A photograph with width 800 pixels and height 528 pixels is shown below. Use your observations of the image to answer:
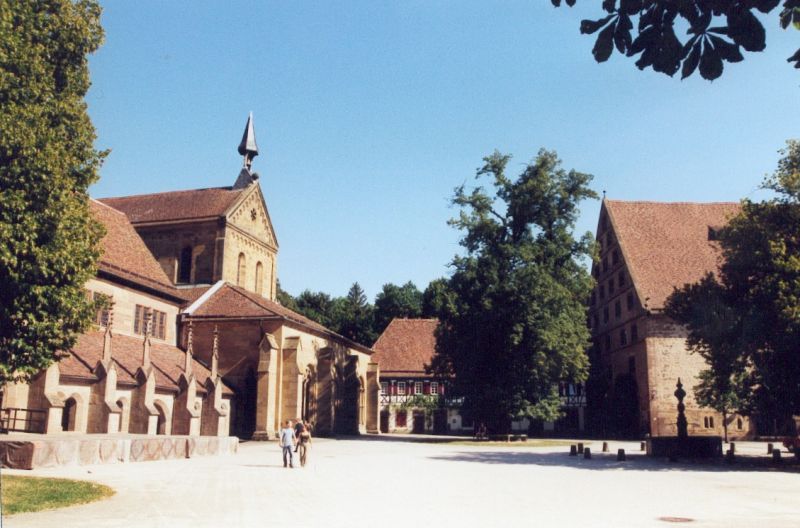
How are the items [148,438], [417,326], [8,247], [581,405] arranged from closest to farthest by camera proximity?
[8,247] < [148,438] < [581,405] < [417,326]

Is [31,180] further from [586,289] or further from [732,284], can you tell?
[586,289]

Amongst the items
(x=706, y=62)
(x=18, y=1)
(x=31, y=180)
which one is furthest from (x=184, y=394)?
(x=706, y=62)

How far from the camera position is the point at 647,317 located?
48375mm

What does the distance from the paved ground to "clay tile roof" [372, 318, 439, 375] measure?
4002cm

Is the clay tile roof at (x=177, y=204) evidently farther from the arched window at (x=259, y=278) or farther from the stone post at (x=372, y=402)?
the stone post at (x=372, y=402)

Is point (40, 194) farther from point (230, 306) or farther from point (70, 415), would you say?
point (230, 306)

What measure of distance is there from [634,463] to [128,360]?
2455 centimetres

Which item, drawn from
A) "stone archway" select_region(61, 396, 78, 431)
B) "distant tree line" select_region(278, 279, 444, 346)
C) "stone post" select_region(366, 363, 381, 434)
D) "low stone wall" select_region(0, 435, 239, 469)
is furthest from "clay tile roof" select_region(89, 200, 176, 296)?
"distant tree line" select_region(278, 279, 444, 346)

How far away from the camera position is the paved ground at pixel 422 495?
1140cm

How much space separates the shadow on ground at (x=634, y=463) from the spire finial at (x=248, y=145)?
35.1 m

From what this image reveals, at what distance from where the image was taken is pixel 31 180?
18609 millimetres

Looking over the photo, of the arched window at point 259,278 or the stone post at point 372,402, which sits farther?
the stone post at point 372,402

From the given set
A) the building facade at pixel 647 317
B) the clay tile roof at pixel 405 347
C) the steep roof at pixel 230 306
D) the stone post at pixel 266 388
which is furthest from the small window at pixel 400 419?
the stone post at pixel 266 388

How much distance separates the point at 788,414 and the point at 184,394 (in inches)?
1126
